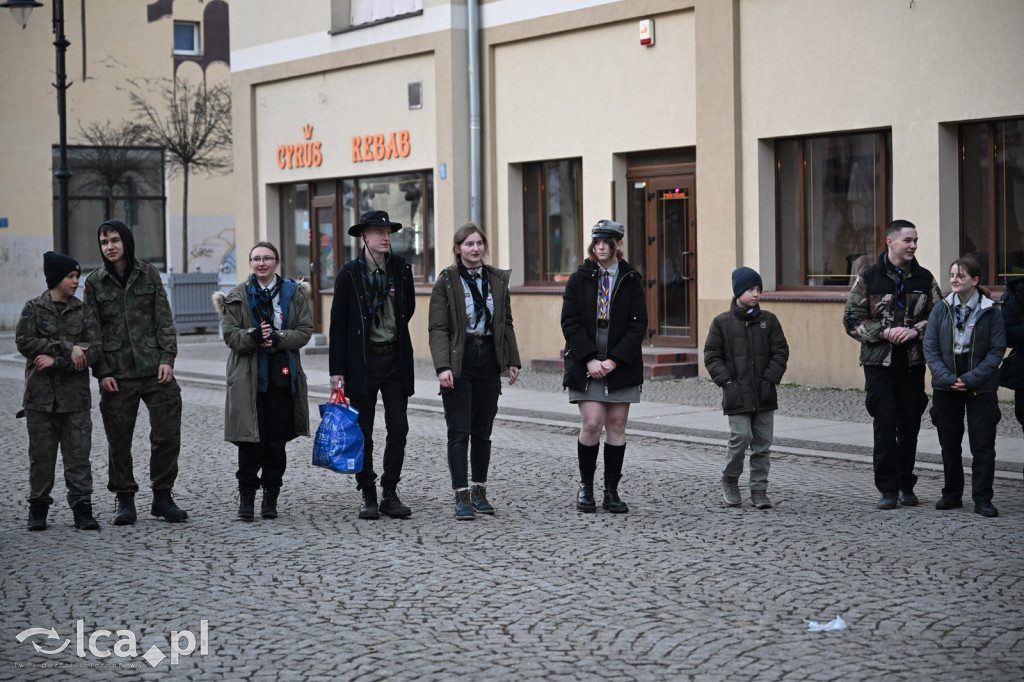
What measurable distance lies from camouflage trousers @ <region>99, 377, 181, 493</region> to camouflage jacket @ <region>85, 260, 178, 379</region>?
0.11 meters

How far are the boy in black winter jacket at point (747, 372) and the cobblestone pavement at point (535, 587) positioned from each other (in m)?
0.31

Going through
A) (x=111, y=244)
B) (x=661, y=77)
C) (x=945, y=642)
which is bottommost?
(x=945, y=642)

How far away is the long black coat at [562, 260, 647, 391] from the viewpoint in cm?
865

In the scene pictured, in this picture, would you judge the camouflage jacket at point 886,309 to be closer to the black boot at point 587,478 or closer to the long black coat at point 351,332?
the black boot at point 587,478

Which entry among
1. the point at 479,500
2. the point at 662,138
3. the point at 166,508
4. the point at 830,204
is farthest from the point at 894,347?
the point at 662,138

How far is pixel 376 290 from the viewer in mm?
8578

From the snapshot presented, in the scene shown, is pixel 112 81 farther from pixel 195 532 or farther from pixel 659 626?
pixel 659 626

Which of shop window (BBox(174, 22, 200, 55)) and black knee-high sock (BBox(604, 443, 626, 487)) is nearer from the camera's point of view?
black knee-high sock (BBox(604, 443, 626, 487))

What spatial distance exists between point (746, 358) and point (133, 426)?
388 cm

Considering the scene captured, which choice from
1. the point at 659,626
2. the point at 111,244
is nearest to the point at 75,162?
the point at 111,244

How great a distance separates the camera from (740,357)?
29.2 ft

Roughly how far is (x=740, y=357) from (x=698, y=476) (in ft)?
5.43

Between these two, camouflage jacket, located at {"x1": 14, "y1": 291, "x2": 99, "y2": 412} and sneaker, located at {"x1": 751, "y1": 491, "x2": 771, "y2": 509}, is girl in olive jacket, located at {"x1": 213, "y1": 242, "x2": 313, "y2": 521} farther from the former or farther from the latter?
sneaker, located at {"x1": 751, "y1": 491, "x2": 771, "y2": 509}

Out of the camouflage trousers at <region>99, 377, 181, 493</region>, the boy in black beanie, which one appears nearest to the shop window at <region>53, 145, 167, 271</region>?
the boy in black beanie
